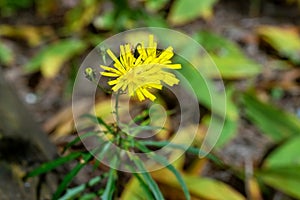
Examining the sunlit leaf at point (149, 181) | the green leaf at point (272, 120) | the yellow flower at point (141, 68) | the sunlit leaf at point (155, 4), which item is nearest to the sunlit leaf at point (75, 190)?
the sunlit leaf at point (149, 181)

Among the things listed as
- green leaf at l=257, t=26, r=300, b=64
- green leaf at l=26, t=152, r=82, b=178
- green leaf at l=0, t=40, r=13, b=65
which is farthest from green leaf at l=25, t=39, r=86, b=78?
green leaf at l=26, t=152, r=82, b=178

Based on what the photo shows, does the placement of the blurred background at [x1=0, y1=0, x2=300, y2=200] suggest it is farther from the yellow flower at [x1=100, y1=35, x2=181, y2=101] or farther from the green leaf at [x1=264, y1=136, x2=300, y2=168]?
the yellow flower at [x1=100, y1=35, x2=181, y2=101]

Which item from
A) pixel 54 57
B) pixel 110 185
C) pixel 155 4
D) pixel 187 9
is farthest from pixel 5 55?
pixel 110 185

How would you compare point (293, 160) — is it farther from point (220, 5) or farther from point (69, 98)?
point (220, 5)

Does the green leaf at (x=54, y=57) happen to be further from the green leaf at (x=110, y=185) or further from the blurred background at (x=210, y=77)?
the green leaf at (x=110, y=185)

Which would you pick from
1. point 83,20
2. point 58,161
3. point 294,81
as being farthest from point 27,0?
point 58,161
